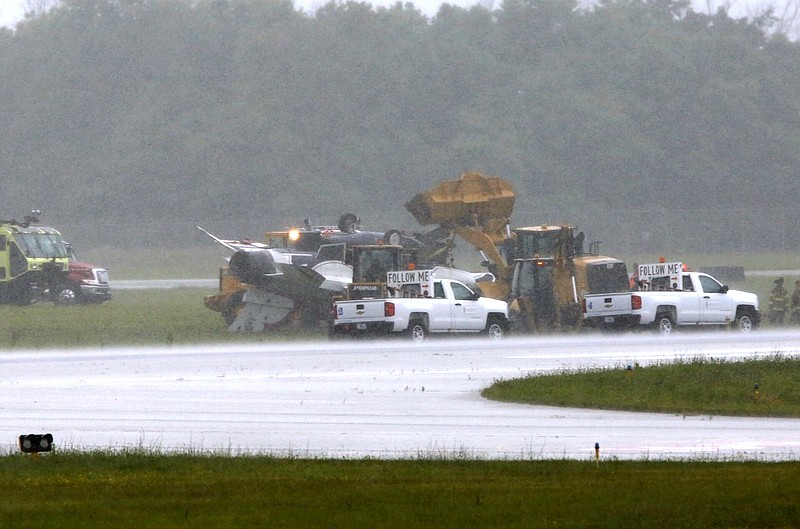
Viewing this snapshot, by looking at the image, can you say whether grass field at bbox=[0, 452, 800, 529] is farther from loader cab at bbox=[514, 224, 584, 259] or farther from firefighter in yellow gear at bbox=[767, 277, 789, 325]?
firefighter in yellow gear at bbox=[767, 277, 789, 325]

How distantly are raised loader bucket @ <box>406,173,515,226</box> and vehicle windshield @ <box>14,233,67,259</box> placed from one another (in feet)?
49.8

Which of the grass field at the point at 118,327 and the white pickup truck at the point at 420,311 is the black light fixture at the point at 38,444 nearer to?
the white pickup truck at the point at 420,311

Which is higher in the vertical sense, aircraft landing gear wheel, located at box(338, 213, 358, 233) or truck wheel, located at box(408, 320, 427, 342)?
aircraft landing gear wheel, located at box(338, 213, 358, 233)

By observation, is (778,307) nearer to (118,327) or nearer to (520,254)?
(520,254)

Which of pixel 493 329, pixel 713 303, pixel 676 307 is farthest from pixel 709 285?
pixel 493 329

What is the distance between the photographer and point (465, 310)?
114 feet

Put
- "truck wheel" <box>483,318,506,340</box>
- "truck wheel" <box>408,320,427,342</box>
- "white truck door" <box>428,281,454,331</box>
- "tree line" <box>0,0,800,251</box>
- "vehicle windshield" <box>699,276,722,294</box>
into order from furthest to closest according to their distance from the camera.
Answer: "tree line" <box>0,0,800,251</box> → "vehicle windshield" <box>699,276,722,294</box> → "truck wheel" <box>483,318,506,340</box> → "white truck door" <box>428,281,454,331</box> → "truck wheel" <box>408,320,427,342</box>

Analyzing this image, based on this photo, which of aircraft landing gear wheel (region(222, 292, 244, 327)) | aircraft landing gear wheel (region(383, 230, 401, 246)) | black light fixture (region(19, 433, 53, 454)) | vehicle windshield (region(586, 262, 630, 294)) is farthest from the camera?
aircraft landing gear wheel (region(383, 230, 401, 246))

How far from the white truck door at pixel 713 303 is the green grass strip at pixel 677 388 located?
1094cm

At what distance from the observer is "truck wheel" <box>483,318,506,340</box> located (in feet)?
117

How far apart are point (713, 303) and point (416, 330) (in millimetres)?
7927

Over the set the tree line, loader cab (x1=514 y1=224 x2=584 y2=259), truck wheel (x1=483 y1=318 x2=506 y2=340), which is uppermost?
the tree line

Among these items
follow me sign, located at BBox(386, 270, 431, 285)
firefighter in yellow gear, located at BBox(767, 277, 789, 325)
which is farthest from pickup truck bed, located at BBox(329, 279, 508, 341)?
firefighter in yellow gear, located at BBox(767, 277, 789, 325)

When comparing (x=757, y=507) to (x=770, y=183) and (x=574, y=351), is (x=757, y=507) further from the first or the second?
(x=770, y=183)
